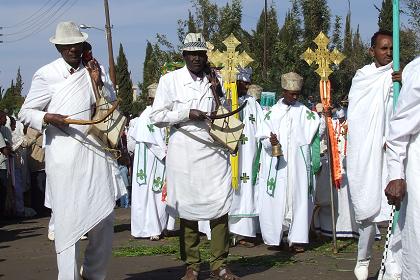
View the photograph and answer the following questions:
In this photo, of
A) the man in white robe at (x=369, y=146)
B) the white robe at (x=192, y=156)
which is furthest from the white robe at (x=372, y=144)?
the white robe at (x=192, y=156)

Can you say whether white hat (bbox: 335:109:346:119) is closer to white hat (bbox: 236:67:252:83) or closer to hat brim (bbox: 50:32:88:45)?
white hat (bbox: 236:67:252:83)

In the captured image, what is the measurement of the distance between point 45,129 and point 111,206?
893 millimetres

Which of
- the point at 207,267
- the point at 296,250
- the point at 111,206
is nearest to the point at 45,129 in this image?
the point at 111,206

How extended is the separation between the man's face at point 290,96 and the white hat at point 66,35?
449cm

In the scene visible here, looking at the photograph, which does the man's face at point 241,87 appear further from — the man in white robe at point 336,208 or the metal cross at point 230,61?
the man in white robe at point 336,208

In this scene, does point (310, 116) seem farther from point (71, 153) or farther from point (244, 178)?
point (71, 153)

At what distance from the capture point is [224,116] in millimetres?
8227

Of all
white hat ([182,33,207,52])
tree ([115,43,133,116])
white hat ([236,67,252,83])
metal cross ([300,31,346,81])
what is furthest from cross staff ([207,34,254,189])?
tree ([115,43,133,116])

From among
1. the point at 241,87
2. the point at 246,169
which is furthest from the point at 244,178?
the point at 241,87

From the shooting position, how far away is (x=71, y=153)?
7.23 metres

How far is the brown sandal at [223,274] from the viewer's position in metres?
8.32

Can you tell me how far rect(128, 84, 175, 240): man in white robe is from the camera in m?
12.5

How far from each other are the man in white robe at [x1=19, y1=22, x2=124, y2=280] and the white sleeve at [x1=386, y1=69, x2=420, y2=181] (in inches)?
112

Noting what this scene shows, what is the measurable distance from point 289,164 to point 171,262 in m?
2.39
